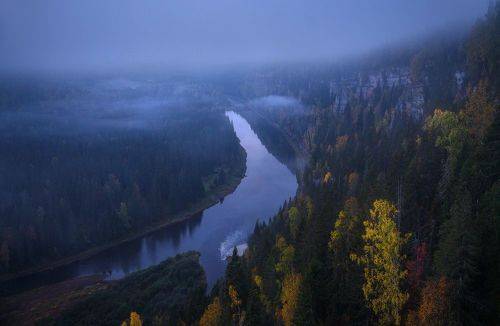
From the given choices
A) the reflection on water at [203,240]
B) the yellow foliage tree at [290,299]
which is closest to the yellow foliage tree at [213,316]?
the yellow foliage tree at [290,299]

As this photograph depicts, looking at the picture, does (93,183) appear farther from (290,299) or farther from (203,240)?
(290,299)

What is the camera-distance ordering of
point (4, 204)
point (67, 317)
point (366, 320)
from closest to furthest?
point (366, 320)
point (67, 317)
point (4, 204)

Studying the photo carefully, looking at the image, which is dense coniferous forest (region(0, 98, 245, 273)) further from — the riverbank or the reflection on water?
the reflection on water

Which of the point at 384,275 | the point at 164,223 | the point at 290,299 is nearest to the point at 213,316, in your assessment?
the point at 290,299

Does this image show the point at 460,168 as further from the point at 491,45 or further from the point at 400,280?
the point at 491,45

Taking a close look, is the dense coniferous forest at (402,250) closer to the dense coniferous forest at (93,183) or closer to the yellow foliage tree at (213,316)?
the yellow foliage tree at (213,316)

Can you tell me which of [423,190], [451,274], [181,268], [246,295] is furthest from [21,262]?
[451,274]
